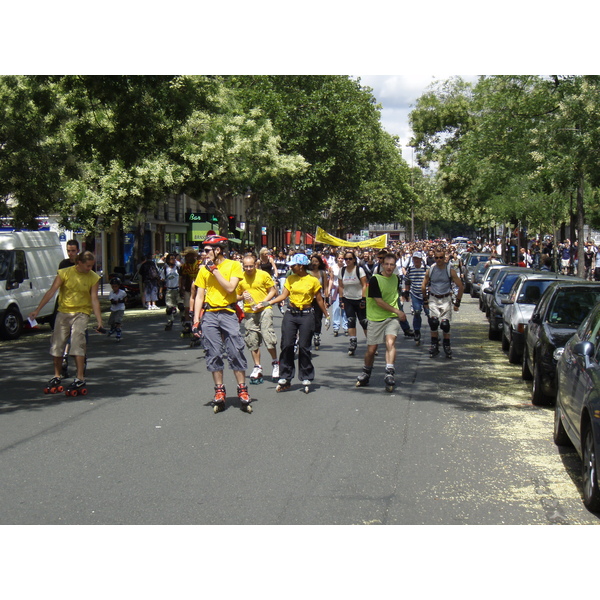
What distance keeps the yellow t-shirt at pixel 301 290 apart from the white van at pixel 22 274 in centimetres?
831

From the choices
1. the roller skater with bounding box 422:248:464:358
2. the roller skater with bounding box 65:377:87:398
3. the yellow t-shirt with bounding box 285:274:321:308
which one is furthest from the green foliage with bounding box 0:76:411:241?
the roller skater with bounding box 65:377:87:398

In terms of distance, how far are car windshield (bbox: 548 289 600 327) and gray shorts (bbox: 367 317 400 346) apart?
74.4 inches

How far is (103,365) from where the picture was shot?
42.8 ft

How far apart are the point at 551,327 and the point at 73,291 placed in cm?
588

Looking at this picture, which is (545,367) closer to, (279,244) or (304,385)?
(304,385)

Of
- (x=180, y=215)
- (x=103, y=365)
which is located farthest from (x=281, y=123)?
(x=103, y=365)

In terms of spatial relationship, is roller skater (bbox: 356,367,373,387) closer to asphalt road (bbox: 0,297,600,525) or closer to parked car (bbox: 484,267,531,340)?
asphalt road (bbox: 0,297,600,525)

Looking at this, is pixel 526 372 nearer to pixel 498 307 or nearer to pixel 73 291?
pixel 498 307

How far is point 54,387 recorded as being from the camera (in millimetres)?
10453

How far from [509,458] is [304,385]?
146 inches

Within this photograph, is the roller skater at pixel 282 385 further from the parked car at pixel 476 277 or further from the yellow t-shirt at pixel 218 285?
the parked car at pixel 476 277

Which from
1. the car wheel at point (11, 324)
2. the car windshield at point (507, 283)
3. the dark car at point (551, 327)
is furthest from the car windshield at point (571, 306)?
the car wheel at point (11, 324)

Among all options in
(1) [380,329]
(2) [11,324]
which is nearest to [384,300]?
(1) [380,329]

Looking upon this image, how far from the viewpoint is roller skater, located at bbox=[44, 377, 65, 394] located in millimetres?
10398
